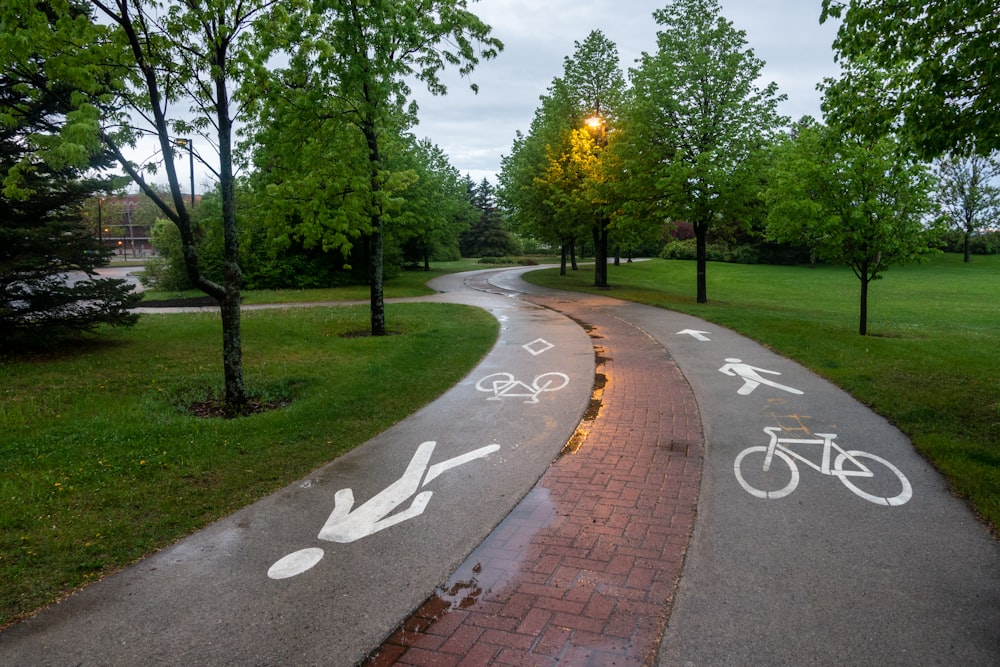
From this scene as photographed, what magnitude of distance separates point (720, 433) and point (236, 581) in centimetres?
539

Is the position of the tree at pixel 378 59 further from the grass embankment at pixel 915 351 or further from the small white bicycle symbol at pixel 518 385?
the grass embankment at pixel 915 351

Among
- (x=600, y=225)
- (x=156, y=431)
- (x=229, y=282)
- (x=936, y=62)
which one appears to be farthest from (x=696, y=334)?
(x=600, y=225)

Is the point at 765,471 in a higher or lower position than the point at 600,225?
lower

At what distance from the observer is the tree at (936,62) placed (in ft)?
21.4

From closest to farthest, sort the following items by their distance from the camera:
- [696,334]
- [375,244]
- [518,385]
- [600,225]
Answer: [518,385] < [696,334] < [375,244] < [600,225]

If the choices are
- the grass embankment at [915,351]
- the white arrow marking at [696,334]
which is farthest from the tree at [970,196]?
the white arrow marking at [696,334]

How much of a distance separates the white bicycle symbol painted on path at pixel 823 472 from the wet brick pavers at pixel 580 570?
0.52 meters

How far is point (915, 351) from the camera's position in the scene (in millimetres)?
12055

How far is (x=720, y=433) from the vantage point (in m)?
6.90

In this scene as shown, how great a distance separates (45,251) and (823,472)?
1359 cm

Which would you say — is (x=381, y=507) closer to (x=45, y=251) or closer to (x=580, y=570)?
(x=580, y=570)

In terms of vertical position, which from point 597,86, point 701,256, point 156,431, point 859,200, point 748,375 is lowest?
point 156,431

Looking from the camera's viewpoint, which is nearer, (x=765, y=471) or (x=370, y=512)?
(x=370, y=512)

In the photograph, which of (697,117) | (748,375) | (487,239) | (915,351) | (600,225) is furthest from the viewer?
(487,239)
